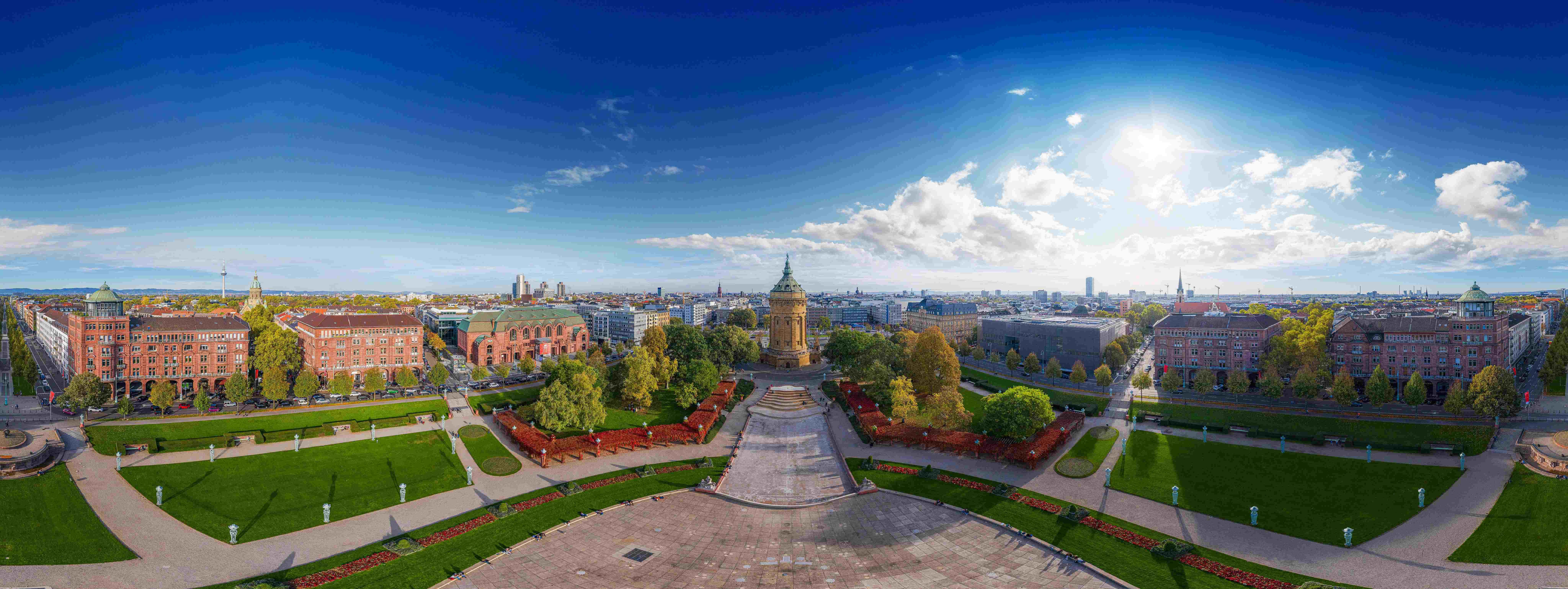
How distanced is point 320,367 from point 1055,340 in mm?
112597

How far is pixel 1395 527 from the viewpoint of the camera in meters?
33.8

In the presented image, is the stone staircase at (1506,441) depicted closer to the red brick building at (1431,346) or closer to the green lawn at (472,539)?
the red brick building at (1431,346)

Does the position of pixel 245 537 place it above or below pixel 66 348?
below

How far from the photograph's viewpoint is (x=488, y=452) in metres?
48.6

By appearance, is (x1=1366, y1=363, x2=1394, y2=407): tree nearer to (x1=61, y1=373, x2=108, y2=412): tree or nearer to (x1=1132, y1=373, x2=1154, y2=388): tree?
(x1=1132, y1=373, x2=1154, y2=388): tree

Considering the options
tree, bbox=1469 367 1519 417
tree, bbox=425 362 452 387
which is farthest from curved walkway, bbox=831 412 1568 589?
tree, bbox=425 362 452 387

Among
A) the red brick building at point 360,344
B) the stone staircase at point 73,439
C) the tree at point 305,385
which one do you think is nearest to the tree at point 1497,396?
the tree at point 305,385

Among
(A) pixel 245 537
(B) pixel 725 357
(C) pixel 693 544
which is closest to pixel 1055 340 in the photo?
(B) pixel 725 357

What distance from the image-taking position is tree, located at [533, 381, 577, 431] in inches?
1999

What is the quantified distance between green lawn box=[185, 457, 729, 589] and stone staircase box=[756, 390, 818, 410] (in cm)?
2447

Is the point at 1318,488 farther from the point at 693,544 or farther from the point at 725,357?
the point at 725,357

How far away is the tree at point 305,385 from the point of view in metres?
63.6

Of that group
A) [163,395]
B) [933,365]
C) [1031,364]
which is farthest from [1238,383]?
[163,395]

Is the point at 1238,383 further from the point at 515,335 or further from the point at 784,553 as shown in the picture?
the point at 515,335
